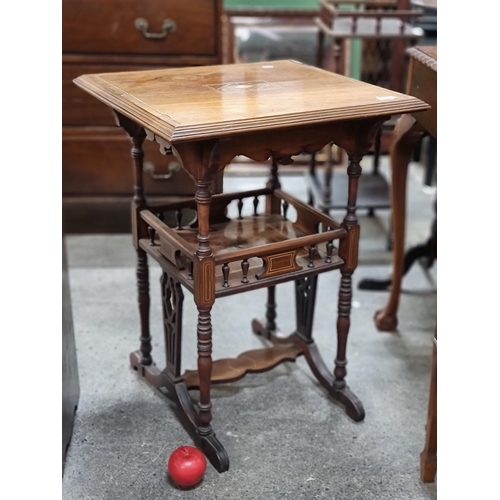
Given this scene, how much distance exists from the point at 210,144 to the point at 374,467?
82cm

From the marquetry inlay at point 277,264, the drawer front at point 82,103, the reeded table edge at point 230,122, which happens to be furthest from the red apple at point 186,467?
the drawer front at point 82,103

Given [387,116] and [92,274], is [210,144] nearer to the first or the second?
[387,116]

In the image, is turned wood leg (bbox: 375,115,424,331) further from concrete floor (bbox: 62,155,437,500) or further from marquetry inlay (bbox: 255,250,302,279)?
marquetry inlay (bbox: 255,250,302,279)

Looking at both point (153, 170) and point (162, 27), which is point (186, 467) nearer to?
point (153, 170)

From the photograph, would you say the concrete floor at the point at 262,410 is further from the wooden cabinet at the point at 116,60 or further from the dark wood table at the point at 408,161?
the wooden cabinet at the point at 116,60

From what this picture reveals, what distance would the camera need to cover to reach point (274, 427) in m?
1.87

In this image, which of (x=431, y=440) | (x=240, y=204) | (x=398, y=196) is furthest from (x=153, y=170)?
(x=431, y=440)

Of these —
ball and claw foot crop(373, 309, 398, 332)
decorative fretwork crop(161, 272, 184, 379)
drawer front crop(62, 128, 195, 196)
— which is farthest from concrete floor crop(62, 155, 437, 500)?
drawer front crop(62, 128, 195, 196)

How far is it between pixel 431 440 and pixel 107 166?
1614mm

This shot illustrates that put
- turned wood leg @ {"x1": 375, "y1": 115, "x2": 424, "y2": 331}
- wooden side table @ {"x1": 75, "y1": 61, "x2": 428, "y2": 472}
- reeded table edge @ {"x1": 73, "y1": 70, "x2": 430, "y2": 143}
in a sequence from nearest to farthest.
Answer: reeded table edge @ {"x1": 73, "y1": 70, "x2": 430, "y2": 143} < wooden side table @ {"x1": 75, "y1": 61, "x2": 428, "y2": 472} < turned wood leg @ {"x1": 375, "y1": 115, "x2": 424, "y2": 331}

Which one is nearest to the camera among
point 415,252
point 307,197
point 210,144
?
point 210,144

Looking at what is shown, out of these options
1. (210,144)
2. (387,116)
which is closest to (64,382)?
(210,144)

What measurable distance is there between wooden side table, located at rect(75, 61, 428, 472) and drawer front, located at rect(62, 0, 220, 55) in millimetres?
714

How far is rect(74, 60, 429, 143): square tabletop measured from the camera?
141cm
